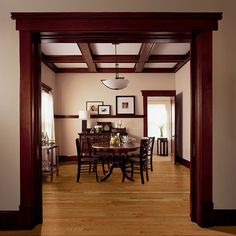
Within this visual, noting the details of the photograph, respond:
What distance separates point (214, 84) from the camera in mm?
3074

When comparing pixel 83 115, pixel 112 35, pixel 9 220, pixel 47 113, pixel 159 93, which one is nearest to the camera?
pixel 9 220

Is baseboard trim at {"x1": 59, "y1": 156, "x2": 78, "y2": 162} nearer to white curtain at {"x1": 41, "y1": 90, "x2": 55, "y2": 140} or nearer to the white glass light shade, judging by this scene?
white curtain at {"x1": 41, "y1": 90, "x2": 55, "y2": 140}

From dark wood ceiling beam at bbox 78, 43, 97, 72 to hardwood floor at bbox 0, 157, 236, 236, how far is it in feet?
9.20

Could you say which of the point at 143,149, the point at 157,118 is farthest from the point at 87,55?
the point at 157,118

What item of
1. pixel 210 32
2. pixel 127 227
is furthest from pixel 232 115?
pixel 127 227

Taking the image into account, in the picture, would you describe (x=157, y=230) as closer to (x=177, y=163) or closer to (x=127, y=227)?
(x=127, y=227)

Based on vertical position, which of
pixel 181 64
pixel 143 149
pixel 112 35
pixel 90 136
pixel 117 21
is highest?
pixel 181 64

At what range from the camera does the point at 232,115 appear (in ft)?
10.1

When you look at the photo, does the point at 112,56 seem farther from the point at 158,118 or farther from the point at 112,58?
the point at 158,118

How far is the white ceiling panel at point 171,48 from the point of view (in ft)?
19.0

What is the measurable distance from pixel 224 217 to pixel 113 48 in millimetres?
4311

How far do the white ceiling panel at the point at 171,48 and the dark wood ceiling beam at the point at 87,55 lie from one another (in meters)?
1.52

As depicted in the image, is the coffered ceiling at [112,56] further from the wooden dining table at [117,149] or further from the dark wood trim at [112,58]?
the wooden dining table at [117,149]

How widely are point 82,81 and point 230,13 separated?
5.80m
